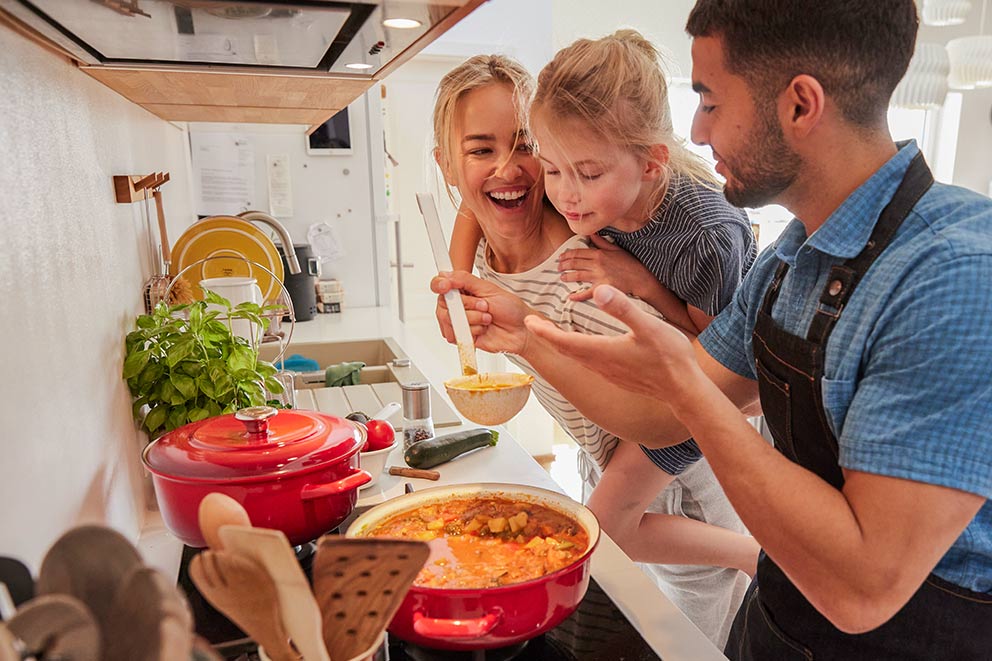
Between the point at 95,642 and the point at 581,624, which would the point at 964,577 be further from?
the point at 95,642

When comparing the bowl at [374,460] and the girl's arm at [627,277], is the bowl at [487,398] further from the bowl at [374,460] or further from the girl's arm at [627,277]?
the girl's arm at [627,277]

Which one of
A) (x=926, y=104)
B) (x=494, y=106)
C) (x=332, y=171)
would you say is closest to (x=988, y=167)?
(x=926, y=104)

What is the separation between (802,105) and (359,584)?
72 cm

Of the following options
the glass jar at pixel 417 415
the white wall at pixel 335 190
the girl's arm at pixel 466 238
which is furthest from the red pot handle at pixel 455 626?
the white wall at pixel 335 190

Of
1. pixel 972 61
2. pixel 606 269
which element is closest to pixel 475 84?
pixel 606 269

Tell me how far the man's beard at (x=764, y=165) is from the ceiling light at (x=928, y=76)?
8.73ft

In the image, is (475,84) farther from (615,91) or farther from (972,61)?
(972,61)

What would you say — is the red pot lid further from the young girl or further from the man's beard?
the man's beard

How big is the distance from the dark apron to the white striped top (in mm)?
523

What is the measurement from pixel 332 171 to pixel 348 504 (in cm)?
261

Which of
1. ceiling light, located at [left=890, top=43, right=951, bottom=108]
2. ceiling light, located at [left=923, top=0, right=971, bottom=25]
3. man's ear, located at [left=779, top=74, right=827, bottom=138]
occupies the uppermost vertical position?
ceiling light, located at [left=923, top=0, right=971, bottom=25]

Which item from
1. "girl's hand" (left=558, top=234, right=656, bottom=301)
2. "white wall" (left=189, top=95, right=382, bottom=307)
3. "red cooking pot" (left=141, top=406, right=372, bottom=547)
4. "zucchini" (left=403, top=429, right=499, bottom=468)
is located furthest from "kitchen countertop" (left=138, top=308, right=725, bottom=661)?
"white wall" (left=189, top=95, right=382, bottom=307)

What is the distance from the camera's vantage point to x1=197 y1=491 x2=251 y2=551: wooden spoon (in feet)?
1.82

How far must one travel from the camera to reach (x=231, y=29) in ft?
3.08
